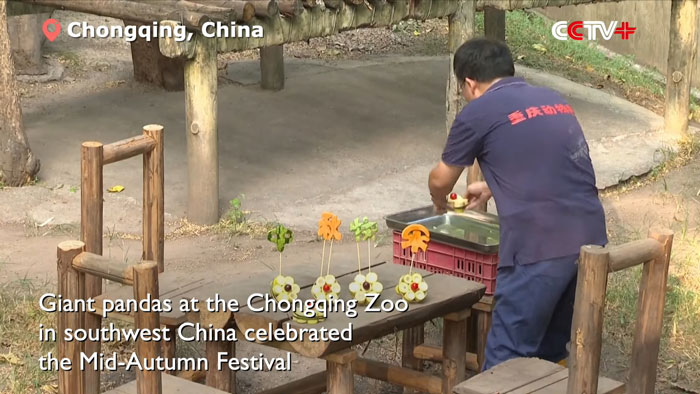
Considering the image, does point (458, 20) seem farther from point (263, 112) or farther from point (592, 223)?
point (592, 223)

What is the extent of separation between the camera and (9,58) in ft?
28.6

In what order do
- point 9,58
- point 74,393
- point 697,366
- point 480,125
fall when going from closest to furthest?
point 74,393 < point 480,125 < point 697,366 < point 9,58

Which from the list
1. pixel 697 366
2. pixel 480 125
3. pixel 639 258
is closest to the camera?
pixel 639 258

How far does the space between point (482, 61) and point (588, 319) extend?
4.58 feet

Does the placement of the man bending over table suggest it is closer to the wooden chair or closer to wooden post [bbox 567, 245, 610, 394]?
the wooden chair

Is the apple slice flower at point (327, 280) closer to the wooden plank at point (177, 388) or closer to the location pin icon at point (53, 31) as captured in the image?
the wooden plank at point (177, 388)

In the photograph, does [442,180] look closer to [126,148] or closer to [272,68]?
[126,148]

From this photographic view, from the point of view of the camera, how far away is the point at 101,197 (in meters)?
4.95

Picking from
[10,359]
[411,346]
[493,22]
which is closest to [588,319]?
[411,346]

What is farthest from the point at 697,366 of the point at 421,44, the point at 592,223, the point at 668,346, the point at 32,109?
the point at 421,44

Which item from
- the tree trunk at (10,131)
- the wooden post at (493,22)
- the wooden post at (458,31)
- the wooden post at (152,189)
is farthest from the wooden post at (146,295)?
the wooden post at (493,22)

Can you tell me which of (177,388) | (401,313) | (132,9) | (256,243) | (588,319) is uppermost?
(132,9)

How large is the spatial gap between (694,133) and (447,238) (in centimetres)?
721

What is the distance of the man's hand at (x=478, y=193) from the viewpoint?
210 inches
